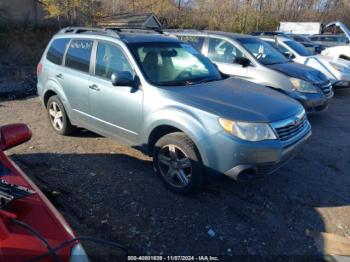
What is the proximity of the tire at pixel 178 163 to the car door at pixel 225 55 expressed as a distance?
3964mm

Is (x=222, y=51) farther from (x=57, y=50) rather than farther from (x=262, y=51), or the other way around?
(x=57, y=50)

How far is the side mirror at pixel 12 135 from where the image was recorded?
251 centimetres

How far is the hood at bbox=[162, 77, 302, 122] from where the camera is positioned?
11.9 ft

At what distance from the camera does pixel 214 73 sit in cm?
486

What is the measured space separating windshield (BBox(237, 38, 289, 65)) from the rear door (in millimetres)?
3808

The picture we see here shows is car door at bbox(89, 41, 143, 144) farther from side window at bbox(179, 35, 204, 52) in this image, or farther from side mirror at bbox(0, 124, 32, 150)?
side window at bbox(179, 35, 204, 52)

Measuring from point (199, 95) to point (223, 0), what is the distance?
23.2 metres

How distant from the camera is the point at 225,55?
7.67 m

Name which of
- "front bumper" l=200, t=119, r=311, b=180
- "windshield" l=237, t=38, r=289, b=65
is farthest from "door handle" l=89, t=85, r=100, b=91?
"windshield" l=237, t=38, r=289, b=65

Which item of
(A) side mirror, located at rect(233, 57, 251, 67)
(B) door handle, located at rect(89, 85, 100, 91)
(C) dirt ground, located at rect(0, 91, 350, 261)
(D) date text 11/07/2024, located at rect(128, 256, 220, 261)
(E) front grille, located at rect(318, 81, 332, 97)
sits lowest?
(D) date text 11/07/2024, located at rect(128, 256, 220, 261)

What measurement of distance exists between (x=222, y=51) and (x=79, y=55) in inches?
144

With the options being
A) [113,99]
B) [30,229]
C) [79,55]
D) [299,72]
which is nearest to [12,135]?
[30,229]

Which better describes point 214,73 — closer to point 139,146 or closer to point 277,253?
point 139,146

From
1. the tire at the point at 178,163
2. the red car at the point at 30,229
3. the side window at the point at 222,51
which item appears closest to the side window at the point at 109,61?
the tire at the point at 178,163
